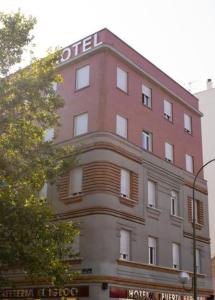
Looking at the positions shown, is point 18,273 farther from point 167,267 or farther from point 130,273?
point 167,267

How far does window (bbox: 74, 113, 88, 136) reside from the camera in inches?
1155

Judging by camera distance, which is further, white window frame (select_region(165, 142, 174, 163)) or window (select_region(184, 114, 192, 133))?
window (select_region(184, 114, 192, 133))

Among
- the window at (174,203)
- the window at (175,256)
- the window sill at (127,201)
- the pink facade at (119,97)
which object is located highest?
the pink facade at (119,97)

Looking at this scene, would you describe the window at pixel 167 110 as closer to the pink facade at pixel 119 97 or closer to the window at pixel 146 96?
the pink facade at pixel 119 97

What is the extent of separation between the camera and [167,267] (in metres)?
30.0

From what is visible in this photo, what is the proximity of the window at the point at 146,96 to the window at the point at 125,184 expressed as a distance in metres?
6.06

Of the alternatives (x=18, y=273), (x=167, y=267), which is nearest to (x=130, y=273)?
(x=167, y=267)

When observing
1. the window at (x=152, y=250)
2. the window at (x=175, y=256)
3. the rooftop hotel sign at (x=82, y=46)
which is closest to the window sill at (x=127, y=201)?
the window at (x=152, y=250)

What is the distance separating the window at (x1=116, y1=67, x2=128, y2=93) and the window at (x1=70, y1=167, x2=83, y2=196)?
6.12 meters

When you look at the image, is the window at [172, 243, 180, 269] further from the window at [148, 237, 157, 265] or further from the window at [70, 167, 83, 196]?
the window at [70, 167, 83, 196]

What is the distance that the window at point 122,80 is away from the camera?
99.8ft

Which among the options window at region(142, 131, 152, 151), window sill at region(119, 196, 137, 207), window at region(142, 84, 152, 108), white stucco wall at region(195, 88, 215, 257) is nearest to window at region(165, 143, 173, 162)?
window at region(142, 131, 152, 151)

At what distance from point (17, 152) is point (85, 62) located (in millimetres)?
12505

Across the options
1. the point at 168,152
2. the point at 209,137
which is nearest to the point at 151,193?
the point at 168,152
